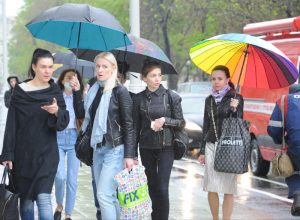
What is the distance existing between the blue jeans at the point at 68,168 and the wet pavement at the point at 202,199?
0.45 meters

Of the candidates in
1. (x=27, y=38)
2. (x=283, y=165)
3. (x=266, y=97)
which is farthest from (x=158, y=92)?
(x=27, y=38)

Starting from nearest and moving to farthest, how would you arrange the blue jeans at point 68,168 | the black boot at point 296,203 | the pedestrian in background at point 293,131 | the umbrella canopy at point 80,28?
the black boot at point 296,203 → the pedestrian in background at point 293,131 → the umbrella canopy at point 80,28 → the blue jeans at point 68,168

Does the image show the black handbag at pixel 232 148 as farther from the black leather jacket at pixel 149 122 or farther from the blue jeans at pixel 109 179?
the blue jeans at pixel 109 179

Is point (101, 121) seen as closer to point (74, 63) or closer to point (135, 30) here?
point (74, 63)

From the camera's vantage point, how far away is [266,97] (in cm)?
1420

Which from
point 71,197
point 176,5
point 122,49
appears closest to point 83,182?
point 71,197

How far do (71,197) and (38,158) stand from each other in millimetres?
2232

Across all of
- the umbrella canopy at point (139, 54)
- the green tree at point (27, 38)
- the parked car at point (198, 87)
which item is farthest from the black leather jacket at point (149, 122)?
the green tree at point (27, 38)

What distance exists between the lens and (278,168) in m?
7.10

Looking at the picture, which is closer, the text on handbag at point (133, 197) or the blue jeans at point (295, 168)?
the blue jeans at point (295, 168)

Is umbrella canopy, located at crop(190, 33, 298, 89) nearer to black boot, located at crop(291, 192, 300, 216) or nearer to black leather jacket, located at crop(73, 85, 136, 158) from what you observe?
black leather jacket, located at crop(73, 85, 136, 158)

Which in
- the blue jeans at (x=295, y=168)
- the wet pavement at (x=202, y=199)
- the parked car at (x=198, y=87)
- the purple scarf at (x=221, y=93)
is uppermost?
the purple scarf at (x=221, y=93)

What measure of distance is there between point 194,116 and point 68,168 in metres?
11.2

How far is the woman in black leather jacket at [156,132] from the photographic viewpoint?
25.7ft
